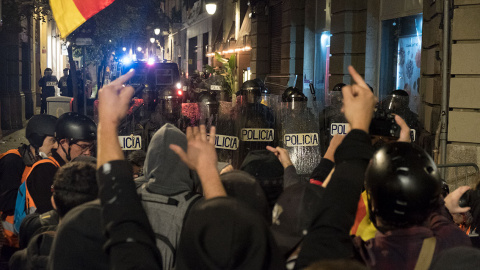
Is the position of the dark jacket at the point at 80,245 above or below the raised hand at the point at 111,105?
below

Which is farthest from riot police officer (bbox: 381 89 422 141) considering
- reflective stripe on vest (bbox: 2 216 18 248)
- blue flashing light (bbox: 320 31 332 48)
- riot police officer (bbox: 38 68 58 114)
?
riot police officer (bbox: 38 68 58 114)

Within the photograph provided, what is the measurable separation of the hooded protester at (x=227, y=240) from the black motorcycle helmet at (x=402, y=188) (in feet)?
1.84

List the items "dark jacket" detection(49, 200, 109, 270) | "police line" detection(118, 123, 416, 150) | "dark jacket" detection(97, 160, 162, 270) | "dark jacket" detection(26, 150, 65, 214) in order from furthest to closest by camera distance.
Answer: "police line" detection(118, 123, 416, 150)
"dark jacket" detection(26, 150, 65, 214)
"dark jacket" detection(49, 200, 109, 270)
"dark jacket" detection(97, 160, 162, 270)

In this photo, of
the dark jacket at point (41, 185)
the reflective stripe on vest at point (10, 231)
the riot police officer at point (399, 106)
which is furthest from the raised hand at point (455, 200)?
the riot police officer at point (399, 106)

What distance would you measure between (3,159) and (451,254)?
4.39 meters

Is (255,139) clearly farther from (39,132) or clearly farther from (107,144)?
(107,144)

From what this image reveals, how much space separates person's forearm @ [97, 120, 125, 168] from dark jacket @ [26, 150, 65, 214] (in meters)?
2.37

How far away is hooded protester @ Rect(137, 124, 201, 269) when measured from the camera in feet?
9.64

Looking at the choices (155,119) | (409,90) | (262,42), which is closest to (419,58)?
(409,90)

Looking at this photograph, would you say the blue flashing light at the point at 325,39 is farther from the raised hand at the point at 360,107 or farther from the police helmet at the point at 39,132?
the raised hand at the point at 360,107

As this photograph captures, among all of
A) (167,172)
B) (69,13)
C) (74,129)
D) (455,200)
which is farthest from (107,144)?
(69,13)

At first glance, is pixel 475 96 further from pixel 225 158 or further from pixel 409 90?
pixel 225 158

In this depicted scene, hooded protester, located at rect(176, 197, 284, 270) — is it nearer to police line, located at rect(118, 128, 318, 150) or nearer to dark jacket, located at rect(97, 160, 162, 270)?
dark jacket, located at rect(97, 160, 162, 270)

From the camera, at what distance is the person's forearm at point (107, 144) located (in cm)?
245
